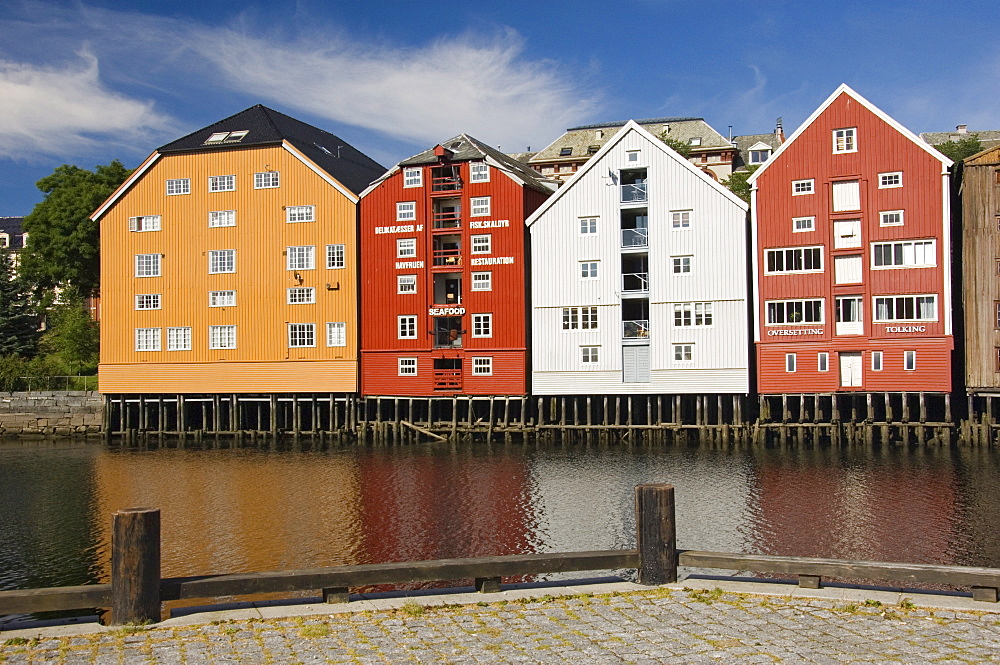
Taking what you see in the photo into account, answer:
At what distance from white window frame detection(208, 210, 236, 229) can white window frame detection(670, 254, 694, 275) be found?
24.6 meters

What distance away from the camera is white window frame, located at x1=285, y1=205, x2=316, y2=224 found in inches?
1959

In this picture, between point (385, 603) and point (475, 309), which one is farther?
point (475, 309)

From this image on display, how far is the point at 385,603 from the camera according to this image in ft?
33.6

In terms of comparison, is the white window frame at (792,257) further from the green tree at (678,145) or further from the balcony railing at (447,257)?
the green tree at (678,145)

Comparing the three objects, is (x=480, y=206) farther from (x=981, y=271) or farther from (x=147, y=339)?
(x=981, y=271)

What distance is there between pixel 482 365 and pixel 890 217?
68.6 feet

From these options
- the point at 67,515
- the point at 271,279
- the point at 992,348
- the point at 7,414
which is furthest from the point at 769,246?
the point at 7,414

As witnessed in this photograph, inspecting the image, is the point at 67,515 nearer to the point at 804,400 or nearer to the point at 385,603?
the point at 385,603

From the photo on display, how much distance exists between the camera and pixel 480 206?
4744cm

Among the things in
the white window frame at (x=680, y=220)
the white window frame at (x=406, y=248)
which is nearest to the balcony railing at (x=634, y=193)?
the white window frame at (x=680, y=220)

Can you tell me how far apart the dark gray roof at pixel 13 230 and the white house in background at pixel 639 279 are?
9683cm

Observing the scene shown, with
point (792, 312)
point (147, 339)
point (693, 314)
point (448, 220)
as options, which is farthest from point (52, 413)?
point (792, 312)

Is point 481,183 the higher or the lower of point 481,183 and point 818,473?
the higher

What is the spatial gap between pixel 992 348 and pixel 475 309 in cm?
2429
